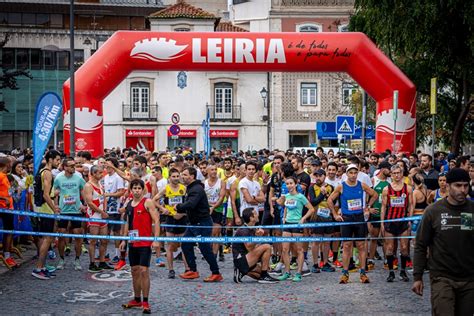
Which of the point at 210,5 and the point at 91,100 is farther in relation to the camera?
the point at 210,5

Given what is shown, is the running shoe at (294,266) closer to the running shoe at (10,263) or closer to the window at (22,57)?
the running shoe at (10,263)

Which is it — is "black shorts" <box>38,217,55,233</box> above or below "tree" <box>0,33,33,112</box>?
below

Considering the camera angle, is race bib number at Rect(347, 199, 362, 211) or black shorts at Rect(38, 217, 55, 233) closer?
race bib number at Rect(347, 199, 362, 211)

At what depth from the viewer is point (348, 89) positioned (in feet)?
159

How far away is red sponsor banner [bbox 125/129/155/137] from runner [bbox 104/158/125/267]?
104 feet

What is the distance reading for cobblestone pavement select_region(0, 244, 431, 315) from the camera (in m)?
10.2

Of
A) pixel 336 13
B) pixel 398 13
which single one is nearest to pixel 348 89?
pixel 336 13

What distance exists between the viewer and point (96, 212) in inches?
524

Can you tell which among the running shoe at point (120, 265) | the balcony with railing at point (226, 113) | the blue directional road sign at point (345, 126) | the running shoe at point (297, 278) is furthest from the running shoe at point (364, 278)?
the balcony with railing at point (226, 113)

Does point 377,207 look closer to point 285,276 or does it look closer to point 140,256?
point 285,276

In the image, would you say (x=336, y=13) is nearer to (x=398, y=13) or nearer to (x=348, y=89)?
(x=348, y=89)

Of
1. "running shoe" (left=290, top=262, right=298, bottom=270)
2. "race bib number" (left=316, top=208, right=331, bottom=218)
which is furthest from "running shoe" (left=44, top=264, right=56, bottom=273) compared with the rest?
"race bib number" (left=316, top=208, right=331, bottom=218)

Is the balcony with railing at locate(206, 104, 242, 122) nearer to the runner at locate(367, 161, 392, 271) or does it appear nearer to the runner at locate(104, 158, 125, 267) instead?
the runner at locate(104, 158, 125, 267)

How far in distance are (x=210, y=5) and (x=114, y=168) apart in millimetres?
50260
